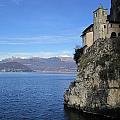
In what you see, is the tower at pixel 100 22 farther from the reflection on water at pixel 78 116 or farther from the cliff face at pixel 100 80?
the reflection on water at pixel 78 116

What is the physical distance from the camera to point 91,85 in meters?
58.1

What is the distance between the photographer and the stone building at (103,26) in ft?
205

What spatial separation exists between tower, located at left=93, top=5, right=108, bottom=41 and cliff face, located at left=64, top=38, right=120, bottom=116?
3381 mm

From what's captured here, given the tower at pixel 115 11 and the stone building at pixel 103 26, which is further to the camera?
the tower at pixel 115 11

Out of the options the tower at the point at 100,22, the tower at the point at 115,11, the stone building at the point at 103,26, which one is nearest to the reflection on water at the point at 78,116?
the stone building at the point at 103,26

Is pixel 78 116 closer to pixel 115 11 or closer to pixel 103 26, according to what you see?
pixel 103 26

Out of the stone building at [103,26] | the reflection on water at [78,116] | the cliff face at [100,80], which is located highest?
the stone building at [103,26]

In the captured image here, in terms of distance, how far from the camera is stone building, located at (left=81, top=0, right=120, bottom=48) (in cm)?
6238

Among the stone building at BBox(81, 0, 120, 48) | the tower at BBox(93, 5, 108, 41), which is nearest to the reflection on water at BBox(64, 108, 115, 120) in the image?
the stone building at BBox(81, 0, 120, 48)

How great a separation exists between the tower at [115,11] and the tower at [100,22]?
277 centimetres

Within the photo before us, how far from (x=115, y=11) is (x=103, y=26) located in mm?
7672

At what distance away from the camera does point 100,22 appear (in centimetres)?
6372

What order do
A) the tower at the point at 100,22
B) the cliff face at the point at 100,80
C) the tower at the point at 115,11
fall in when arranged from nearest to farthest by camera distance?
the cliff face at the point at 100,80, the tower at the point at 100,22, the tower at the point at 115,11

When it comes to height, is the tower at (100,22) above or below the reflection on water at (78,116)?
above
